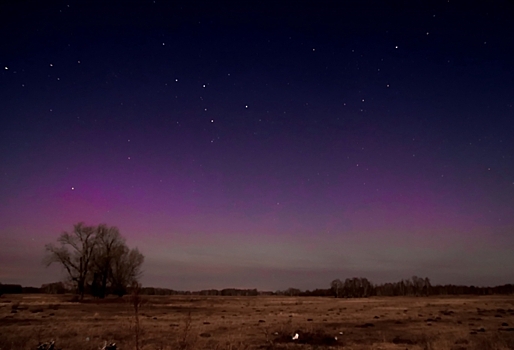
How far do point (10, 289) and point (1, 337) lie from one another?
5090 inches

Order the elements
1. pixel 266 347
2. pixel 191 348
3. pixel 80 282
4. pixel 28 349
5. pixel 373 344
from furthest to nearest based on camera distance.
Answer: pixel 80 282, pixel 373 344, pixel 266 347, pixel 191 348, pixel 28 349

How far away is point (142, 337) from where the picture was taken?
22812 millimetres

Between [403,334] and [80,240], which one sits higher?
[80,240]

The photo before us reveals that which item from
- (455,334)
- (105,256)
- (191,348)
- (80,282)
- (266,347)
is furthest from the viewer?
(105,256)


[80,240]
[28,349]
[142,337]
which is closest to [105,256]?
[80,240]

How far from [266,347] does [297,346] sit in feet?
5.73

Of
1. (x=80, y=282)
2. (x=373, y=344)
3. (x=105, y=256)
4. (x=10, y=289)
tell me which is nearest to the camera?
(x=373, y=344)

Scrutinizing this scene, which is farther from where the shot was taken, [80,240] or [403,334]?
[80,240]

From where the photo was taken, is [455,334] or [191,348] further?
[455,334]

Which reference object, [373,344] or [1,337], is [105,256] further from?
[373,344]

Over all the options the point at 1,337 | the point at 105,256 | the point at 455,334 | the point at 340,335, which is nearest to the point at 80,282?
the point at 105,256

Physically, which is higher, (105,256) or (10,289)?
(105,256)

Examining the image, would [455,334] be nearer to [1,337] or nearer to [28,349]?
[28,349]

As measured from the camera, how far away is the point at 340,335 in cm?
2541
